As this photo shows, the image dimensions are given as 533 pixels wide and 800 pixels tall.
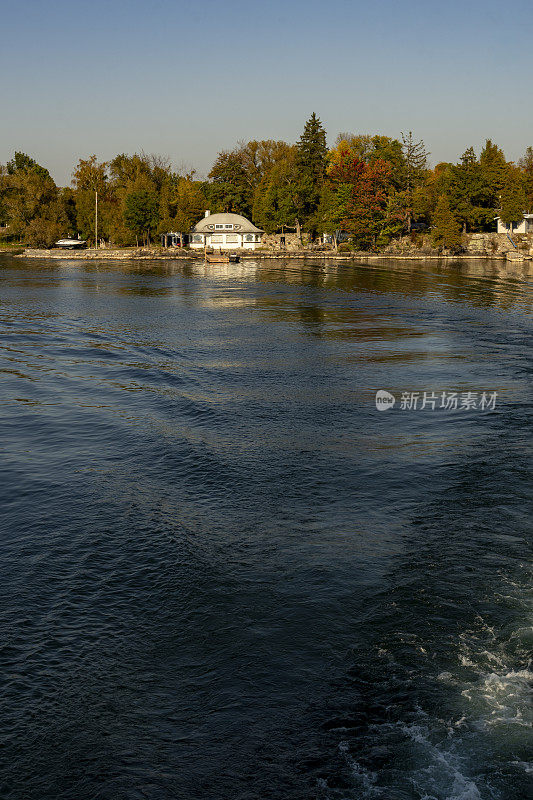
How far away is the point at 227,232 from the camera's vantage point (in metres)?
119

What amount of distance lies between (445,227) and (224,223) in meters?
39.2

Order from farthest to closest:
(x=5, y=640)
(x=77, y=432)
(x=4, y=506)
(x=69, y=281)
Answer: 1. (x=69, y=281)
2. (x=77, y=432)
3. (x=4, y=506)
4. (x=5, y=640)

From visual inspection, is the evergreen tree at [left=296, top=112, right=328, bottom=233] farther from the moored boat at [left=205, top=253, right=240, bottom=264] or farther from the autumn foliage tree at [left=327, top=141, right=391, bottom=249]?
the moored boat at [left=205, top=253, right=240, bottom=264]

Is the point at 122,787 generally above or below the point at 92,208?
below

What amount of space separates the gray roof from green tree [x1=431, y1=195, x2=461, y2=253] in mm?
33227

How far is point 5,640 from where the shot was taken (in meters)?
8.88

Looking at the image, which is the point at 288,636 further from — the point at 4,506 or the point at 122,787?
the point at 4,506

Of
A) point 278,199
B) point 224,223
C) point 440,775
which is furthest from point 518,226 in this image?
point 440,775

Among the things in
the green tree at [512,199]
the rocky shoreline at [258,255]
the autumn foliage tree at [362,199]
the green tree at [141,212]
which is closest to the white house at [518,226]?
the green tree at [512,199]

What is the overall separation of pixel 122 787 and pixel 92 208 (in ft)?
435

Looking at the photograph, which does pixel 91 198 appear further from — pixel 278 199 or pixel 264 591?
pixel 264 591

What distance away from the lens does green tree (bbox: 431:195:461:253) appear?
10062 centimetres

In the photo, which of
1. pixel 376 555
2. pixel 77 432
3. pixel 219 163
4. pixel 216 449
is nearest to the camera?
pixel 376 555

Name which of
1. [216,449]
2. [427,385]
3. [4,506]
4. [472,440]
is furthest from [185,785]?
[427,385]
